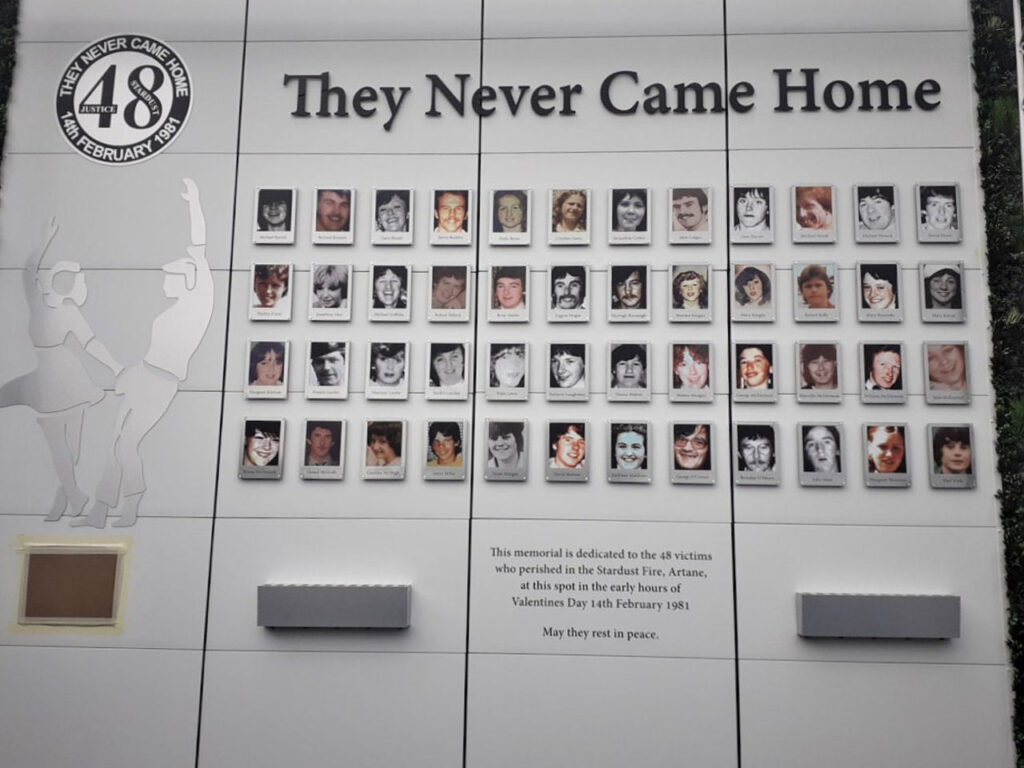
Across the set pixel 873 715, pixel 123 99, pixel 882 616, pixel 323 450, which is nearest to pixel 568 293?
pixel 323 450

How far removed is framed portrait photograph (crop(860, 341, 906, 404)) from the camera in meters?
3.60

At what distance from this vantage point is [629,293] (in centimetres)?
372

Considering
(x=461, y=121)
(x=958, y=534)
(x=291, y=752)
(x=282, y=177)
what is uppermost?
(x=461, y=121)

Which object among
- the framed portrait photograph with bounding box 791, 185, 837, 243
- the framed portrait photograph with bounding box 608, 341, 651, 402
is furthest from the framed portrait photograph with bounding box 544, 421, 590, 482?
the framed portrait photograph with bounding box 791, 185, 837, 243

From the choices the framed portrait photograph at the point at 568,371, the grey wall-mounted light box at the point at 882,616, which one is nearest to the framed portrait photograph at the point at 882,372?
the grey wall-mounted light box at the point at 882,616

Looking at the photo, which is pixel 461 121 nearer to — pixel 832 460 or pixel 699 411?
pixel 699 411

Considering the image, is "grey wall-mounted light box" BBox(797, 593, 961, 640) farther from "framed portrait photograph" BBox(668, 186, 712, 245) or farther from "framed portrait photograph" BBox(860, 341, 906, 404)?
"framed portrait photograph" BBox(668, 186, 712, 245)

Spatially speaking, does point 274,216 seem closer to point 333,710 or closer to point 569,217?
point 569,217

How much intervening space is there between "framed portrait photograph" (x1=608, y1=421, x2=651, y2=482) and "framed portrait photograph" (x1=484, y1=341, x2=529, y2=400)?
43 cm

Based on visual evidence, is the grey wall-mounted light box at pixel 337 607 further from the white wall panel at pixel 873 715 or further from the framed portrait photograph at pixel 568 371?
the white wall panel at pixel 873 715

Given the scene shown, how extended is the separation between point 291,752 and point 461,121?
292 cm

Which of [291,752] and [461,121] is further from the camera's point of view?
[461,121]

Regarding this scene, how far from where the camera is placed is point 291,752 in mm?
3564

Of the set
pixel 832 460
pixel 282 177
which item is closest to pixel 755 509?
pixel 832 460
